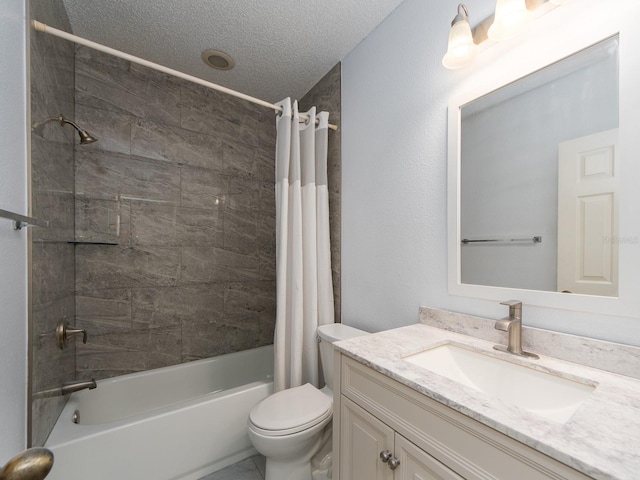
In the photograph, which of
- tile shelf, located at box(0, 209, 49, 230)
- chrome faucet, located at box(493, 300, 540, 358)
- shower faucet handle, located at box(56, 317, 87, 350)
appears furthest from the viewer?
shower faucet handle, located at box(56, 317, 87, 350)

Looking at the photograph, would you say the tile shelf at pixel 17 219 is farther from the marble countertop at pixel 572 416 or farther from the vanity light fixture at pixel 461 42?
the vanity light fixture at pixel 461 42

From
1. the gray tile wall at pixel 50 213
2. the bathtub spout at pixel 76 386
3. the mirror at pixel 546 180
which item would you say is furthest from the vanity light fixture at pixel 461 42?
the bathtub spout at pixel 76 386

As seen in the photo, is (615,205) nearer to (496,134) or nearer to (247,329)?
(496,134)

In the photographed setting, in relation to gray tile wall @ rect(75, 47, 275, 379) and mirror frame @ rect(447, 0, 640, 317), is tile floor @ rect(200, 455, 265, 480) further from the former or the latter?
mirror frame @ rect(447, 0, 640, 317)

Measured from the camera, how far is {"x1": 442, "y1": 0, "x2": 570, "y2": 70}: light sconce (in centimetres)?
91

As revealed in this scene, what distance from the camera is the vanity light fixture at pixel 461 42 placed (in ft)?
3.41

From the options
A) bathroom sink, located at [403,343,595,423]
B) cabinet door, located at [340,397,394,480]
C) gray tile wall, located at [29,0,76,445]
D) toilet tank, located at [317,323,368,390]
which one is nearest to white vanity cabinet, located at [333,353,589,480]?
cabinet door, located at [340,397,394,480]

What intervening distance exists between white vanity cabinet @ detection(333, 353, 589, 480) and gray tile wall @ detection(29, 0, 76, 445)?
43.6 inches

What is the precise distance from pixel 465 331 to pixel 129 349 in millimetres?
2049

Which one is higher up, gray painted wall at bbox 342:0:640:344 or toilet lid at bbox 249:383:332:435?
gray painted wall at bbox 342:0:640:344

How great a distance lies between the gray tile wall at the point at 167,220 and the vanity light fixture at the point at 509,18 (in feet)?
6.03

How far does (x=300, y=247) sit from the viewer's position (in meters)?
1.71

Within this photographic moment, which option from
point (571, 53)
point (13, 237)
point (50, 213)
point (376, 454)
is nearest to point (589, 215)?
point (571, 53)

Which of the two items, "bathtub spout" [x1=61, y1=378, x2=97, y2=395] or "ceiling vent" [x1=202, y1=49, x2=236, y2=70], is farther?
"ceiling vent" [x1=202, y1=49, x2=236, y2=70]
